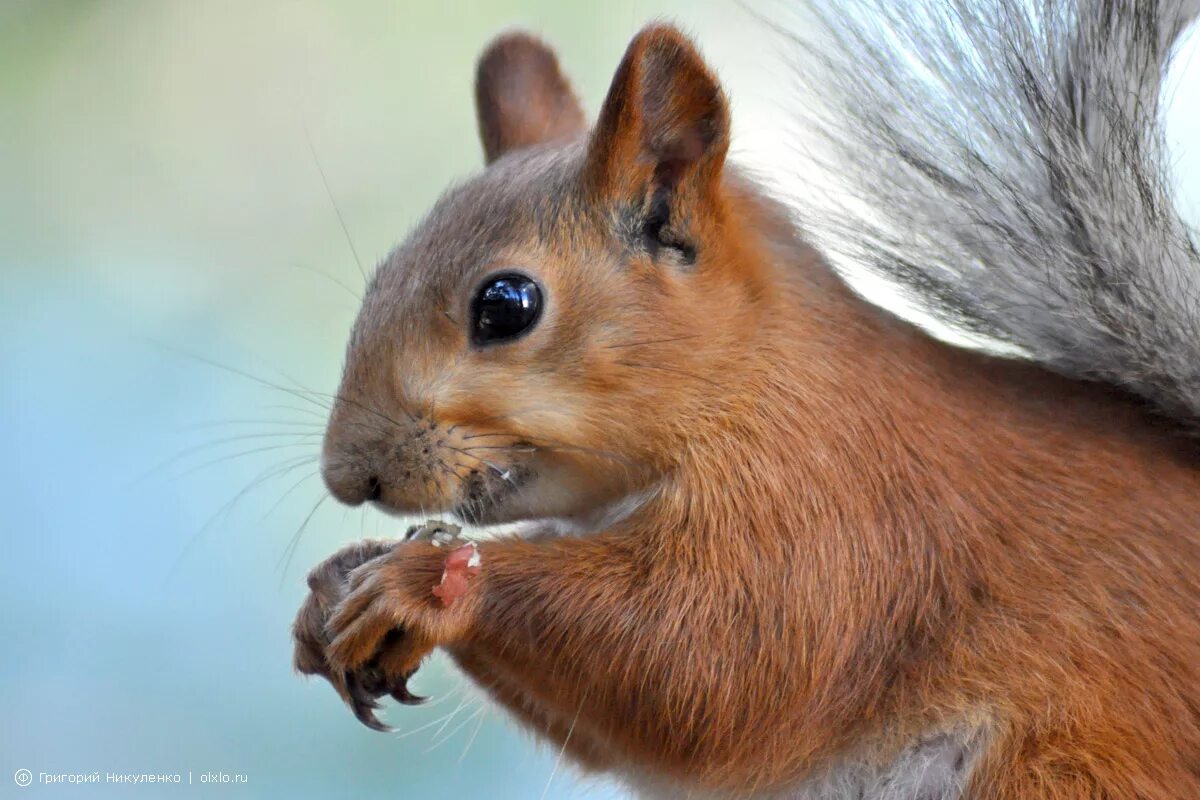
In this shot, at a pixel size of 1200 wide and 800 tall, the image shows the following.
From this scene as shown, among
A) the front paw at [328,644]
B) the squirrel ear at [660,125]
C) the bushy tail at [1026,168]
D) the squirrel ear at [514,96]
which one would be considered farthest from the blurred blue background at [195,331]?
the squirrel ear at [660,125]

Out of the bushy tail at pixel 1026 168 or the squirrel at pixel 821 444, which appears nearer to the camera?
the squirrel at pixel 821 444

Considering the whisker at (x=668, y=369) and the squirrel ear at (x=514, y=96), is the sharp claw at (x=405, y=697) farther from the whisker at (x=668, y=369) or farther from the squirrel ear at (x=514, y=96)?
the squirrel ear at (x=514, y=96)

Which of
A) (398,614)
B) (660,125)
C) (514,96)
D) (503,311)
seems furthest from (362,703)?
(514,96)

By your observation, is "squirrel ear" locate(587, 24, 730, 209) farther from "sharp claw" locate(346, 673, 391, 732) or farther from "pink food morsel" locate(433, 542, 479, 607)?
"sharp claw" locate(346, 673, 391, 732)

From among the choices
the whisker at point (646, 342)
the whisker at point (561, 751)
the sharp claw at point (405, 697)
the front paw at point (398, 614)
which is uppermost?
the whisker at point (646, 342)

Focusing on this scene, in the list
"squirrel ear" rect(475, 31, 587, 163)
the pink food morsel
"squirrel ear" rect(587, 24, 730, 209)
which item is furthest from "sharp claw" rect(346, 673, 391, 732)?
"squirrel ear" rect(475, 31, 587, 163)

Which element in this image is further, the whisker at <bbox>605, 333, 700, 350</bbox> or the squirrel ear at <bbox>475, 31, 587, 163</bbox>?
the squirrel ear at <bbox>475, 31, 587, 163</bbox>

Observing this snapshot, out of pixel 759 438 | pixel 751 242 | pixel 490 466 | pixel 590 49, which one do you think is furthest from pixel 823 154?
pixel 590 49
